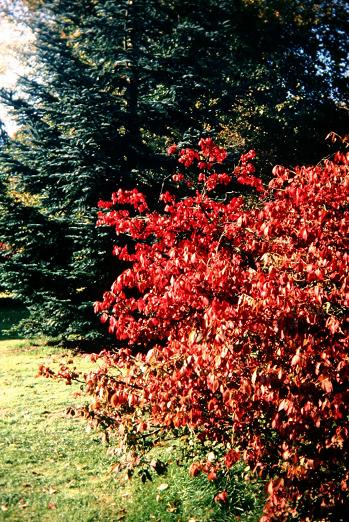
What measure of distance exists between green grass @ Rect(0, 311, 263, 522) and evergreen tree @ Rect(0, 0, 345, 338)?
4980mm

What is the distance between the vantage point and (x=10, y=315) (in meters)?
19.8

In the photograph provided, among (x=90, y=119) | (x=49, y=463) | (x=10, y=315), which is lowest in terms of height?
(x=10, y=315)

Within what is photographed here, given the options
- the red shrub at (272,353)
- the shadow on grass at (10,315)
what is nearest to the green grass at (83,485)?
the red shrub at (272,353)

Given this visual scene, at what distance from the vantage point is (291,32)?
642 inches

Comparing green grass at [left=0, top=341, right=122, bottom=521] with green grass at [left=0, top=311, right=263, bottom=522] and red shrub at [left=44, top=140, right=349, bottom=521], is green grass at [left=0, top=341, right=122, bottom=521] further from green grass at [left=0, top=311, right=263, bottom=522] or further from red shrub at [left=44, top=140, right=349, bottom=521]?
red shrub at [left=44, top=140, right=349, bottom=521]

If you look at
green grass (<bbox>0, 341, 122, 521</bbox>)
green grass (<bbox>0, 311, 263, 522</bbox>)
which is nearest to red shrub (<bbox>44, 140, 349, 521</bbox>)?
green grass (<bbox>0, 311, 263, 522</bbox>)

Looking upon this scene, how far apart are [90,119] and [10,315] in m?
10.9

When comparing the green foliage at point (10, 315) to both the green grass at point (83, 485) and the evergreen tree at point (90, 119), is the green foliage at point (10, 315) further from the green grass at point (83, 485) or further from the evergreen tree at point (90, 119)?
the green grass at point (83, 485)

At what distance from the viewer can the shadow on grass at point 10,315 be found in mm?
15546

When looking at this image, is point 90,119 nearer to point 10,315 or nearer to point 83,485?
point 83,485

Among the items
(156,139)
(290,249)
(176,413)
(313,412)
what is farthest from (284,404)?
(156,139)

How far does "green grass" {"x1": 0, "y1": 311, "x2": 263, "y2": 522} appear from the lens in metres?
5.01

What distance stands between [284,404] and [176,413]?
1087mm

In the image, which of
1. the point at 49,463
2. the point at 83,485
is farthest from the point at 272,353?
the point at 49,463
